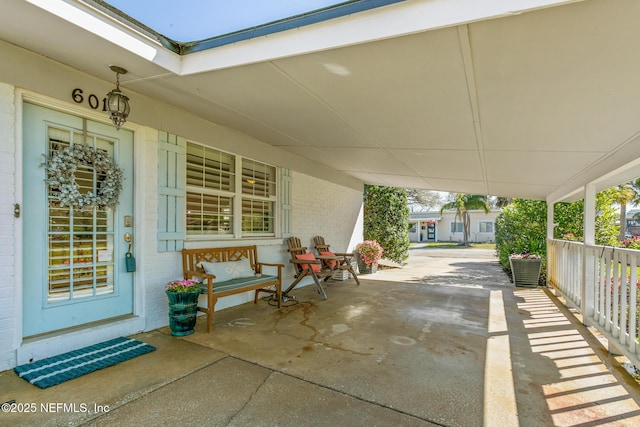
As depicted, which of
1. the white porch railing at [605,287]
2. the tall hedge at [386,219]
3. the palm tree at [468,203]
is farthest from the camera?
the palm tree at [468,203]

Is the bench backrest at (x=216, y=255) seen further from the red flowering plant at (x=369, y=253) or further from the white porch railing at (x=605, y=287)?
the white porch railing at (x=605, y=287)

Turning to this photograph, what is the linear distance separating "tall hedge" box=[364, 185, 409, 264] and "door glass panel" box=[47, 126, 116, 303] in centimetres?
730

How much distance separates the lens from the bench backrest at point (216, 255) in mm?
3773

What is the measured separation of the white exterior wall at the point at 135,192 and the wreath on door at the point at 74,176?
0.77ft

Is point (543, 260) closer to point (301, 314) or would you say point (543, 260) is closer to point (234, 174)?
point (301, 314)

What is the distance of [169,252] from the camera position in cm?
362

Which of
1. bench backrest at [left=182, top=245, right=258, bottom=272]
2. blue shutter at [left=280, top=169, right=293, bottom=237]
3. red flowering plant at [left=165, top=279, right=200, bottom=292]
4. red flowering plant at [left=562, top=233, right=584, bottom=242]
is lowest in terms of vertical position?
red flowering plant at [left=165, top=279, right=200, bottom=292]

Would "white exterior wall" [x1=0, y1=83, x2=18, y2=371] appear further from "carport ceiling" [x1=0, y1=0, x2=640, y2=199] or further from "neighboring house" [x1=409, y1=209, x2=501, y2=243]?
"neighboring house" [x1=409, y1=209, x2=501, y2=243]

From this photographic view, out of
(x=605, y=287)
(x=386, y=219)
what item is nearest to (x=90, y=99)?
(x=605, y=287)

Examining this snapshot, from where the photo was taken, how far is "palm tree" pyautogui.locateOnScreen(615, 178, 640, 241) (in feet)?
39.1

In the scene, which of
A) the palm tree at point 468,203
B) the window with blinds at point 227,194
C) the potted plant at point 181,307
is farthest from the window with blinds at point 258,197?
the palm tree at point 468,203

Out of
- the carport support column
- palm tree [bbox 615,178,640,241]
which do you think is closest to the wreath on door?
the carport support column

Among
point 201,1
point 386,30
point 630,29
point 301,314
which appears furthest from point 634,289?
point 201,1

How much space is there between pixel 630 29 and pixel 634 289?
213cm
